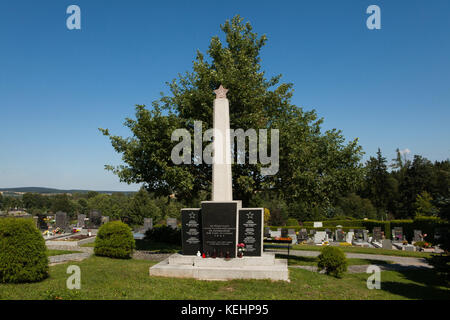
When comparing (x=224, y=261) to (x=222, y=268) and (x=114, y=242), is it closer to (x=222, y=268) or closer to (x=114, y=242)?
(x=222, y=268)

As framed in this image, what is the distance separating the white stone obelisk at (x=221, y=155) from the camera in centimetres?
1269

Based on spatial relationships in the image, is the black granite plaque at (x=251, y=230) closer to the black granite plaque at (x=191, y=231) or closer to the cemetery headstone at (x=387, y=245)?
the black granite plaque at (x=191, y=231)

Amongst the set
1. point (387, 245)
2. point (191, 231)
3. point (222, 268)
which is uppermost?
point (191, 231)

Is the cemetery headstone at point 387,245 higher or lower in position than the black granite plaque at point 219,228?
lower

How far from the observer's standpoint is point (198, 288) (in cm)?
950

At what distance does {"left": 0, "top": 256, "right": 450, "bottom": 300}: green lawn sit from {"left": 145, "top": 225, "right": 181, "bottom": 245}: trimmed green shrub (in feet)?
31.5

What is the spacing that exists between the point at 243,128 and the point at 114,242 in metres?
8.76

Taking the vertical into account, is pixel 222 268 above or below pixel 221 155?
below

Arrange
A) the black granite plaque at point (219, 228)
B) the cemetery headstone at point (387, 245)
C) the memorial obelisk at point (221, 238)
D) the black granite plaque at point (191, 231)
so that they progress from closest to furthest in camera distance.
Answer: the memorial obelisk at point (221, 238) → the black granite plaque at point (219, 228) → the black granite plaque at point (191, 231) → the cemetery headstone at point (387, 245)

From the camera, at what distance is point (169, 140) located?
16203 mm

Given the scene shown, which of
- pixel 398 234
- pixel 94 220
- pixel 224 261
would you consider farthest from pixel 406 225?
pixel 94 220

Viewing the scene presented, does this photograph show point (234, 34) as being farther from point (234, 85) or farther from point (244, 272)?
point (244, 272)

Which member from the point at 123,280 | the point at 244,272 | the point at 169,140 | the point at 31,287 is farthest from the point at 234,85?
the point at 31,287

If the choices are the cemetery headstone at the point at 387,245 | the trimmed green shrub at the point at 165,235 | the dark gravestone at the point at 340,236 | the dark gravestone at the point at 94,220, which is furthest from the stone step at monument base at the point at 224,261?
the dark gravestone at the point at 340,236
